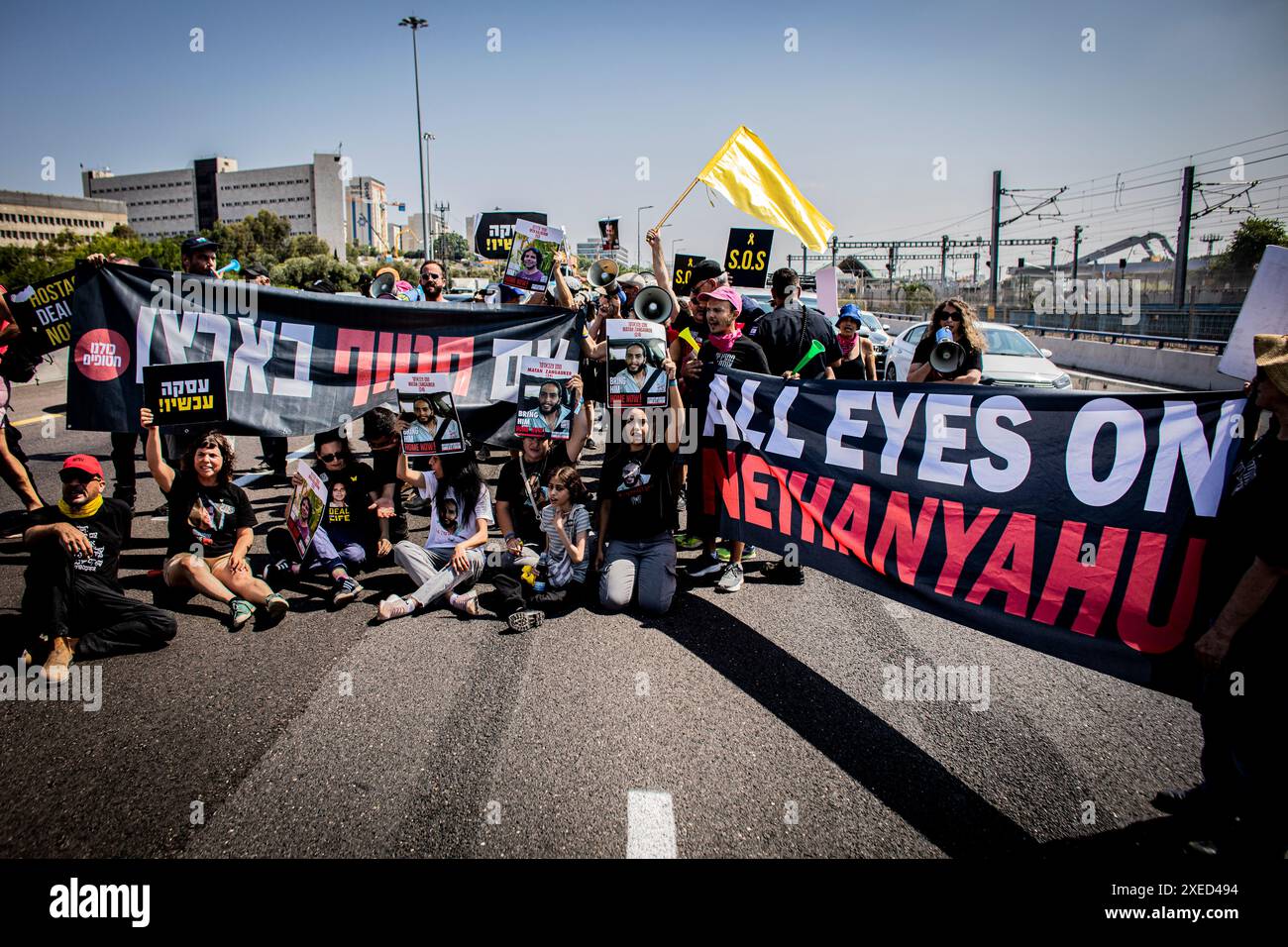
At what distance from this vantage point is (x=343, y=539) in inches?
220

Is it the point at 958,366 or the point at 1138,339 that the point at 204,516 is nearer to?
the point at 958,366

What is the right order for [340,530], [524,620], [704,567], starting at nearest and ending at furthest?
[524,620], [340,530], [704,567]

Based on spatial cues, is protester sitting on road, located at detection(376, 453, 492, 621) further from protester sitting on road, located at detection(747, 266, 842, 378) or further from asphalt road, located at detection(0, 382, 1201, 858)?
protester sitting on road, located at detection(747, 266, 842, 378)

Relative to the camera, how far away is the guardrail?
20.8 m

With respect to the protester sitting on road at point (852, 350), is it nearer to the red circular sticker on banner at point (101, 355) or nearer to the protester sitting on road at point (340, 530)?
the protester sitting on road at point (340, 530)

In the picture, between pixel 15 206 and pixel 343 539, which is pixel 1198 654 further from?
pixel 15 206

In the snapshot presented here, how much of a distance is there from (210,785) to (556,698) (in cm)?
162

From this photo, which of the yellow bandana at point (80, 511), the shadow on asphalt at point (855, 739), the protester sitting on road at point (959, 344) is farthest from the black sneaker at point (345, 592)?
the protester sitting on road at point (959, 344)

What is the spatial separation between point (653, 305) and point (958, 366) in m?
2.38

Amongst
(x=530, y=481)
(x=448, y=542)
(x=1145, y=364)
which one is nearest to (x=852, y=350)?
(x=530, y=481)

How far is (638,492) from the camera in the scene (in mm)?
5215

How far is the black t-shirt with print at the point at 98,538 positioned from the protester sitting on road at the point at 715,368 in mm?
3835
